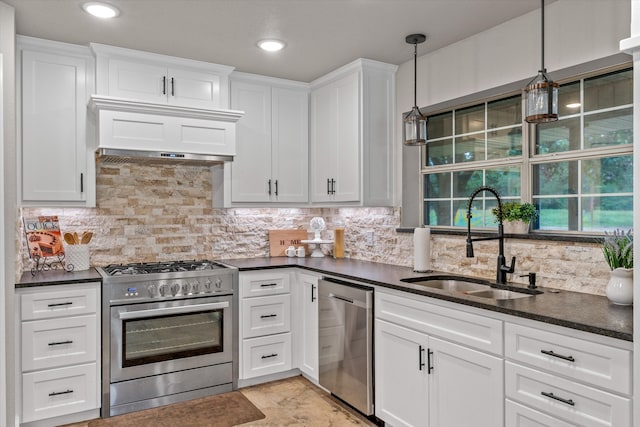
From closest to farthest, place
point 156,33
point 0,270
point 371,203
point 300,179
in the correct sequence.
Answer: point 0,270 < point 156,33 < point 371,203 < point 300,179

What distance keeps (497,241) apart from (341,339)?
3.99 feet

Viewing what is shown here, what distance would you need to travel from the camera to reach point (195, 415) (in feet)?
10.4

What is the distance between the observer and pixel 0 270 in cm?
258

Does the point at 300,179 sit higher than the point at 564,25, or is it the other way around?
the point at 564,25

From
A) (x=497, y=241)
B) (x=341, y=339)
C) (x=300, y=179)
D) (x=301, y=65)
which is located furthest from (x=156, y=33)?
(x=497, y=241)

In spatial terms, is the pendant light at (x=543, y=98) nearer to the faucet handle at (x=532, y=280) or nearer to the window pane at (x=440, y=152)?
the faucet handle at (x=532, y=280)

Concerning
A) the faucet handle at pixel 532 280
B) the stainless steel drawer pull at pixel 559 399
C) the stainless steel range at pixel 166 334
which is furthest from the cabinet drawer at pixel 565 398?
the stainless steel range at pixel 166 334

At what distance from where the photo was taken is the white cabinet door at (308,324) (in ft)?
11.7

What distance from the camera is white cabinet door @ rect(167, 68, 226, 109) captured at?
142 inches

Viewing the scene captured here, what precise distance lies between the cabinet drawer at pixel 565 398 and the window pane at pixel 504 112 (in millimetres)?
1646

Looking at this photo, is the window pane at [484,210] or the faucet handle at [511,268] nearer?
the faucet handle at [511,268]

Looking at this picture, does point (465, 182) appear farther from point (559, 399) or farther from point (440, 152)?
point (559, 399)

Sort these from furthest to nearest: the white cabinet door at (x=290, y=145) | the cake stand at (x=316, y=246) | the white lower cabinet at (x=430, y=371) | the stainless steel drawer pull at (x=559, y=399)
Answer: the cake stand at (x=316, y=246)
the white cabinet door at (x=290, y=145)
the white lower cabinet at (x=430, y=371)
the stainless steel drawer pull at (x=559, y=399)

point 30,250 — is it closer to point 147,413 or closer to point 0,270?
point 0,270
